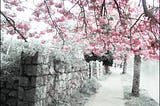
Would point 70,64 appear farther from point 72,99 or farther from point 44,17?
point 44,17

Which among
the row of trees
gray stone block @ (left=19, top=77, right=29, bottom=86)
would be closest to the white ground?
the row of trees

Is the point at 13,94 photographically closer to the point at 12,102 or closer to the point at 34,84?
the point at 12,102

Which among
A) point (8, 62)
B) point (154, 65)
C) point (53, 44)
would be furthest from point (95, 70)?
point (154, 65)

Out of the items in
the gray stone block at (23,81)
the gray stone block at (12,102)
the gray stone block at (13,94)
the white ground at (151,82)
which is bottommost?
the white ground at (151,82)

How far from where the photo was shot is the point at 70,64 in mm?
10727

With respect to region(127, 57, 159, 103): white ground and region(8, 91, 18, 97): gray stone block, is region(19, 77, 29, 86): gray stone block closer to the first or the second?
region(8, 91, 18, 97): gray stone block

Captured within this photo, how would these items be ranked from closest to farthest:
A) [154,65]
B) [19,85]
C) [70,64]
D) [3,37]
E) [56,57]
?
[19,85], [56,57], [70,64], [3,37], [154,65]

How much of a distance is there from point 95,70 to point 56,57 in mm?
10633

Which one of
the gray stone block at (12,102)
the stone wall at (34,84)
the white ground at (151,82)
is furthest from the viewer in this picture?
the white ground at (151,82)

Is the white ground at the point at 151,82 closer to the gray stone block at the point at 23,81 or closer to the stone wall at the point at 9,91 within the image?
the stone wall at the point at 9,91

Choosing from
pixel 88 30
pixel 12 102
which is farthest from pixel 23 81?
pixel 88 30

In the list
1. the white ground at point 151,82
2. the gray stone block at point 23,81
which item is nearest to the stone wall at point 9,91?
the gray stone block at point 23,81

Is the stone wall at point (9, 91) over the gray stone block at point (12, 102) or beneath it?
over

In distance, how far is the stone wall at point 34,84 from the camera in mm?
7098
